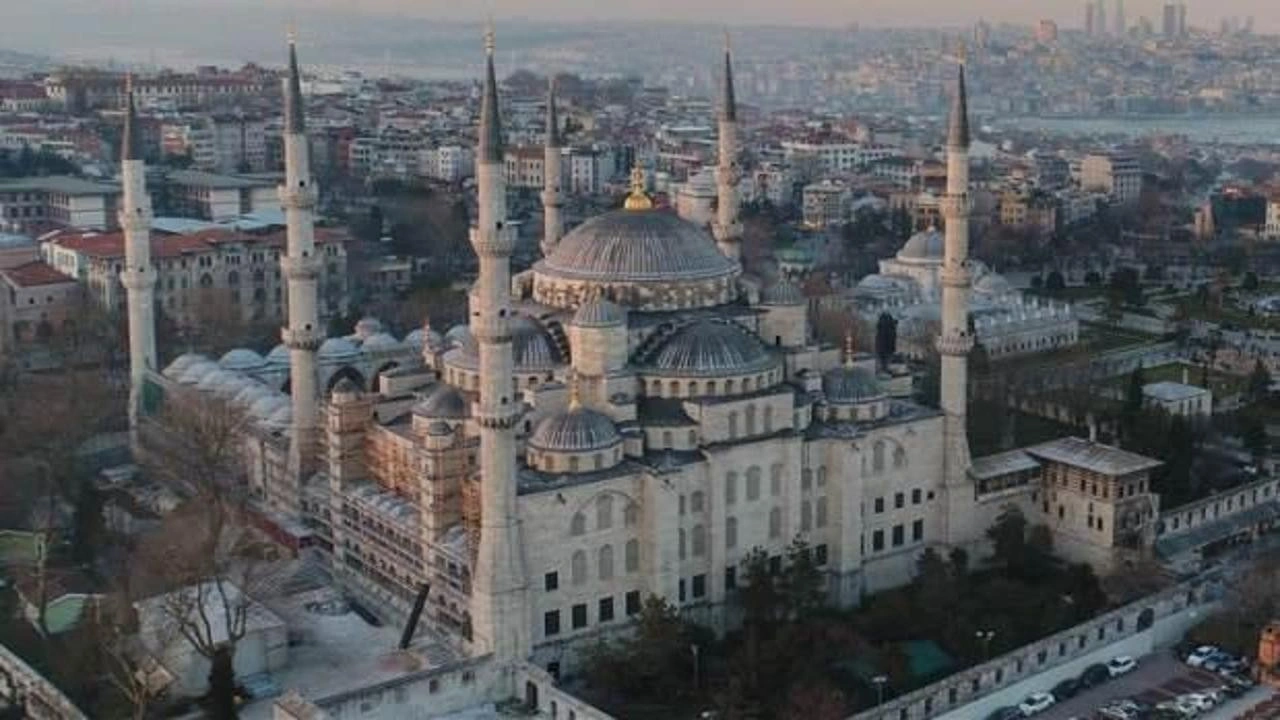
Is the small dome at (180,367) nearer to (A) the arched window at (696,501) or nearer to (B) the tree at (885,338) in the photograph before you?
(A) the arched window at (696,501)

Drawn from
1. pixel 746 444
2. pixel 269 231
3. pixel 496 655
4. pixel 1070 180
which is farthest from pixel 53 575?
pixel 1070 180

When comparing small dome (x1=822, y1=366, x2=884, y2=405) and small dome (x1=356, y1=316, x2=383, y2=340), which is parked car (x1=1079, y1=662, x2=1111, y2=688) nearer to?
small dome (x1=822, y1=366, x2=884, y2=405)

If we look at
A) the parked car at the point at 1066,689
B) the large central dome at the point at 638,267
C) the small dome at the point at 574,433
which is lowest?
the parked car at the point at 1066,689

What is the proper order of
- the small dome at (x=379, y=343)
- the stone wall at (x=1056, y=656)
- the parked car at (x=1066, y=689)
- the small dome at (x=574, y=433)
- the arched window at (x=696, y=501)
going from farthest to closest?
Result: the small dome at (x=379, y=343) < the arched window at (x=696, y=501) < the small dome at (x=574, y=433) < the parked car at (x=1066, y=689) < the stone wall at (x=1056, y=656)

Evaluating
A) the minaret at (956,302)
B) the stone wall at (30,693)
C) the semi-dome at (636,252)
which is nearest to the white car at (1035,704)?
the minaret at (956,302)

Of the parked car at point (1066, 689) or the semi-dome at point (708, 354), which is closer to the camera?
the parked car at point (1066, 689)

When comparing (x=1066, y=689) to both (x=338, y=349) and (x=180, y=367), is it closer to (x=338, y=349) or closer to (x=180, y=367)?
(x=338, y=349)

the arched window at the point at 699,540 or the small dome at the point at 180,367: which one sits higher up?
the small dome at the point at 180,367

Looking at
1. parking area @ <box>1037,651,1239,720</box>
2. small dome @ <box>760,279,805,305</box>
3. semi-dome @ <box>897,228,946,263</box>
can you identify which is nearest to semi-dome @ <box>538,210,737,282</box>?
small dome @ <box>760,279,805,305</box>
